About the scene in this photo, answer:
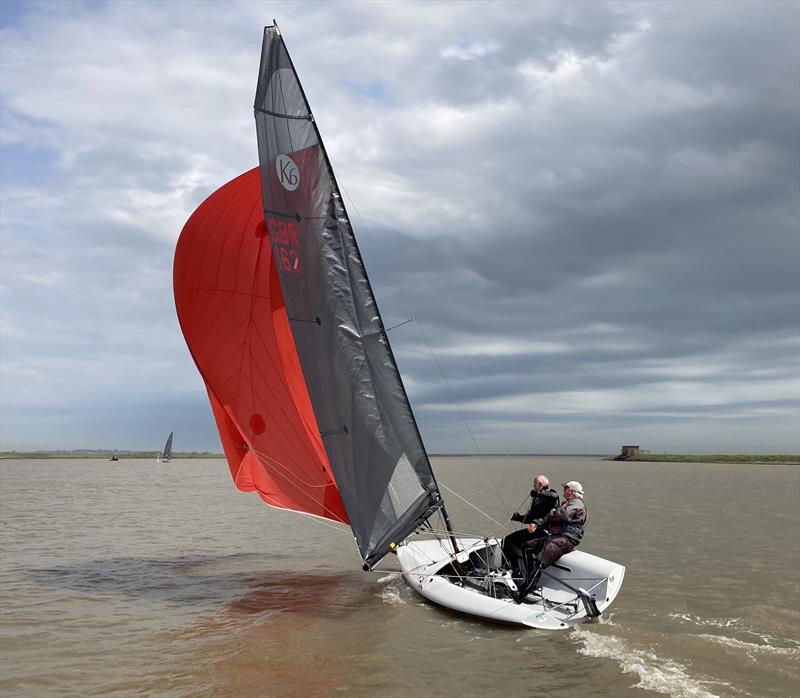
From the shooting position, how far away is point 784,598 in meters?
11.6

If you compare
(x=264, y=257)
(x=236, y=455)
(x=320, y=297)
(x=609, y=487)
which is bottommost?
(x=609, y=487)

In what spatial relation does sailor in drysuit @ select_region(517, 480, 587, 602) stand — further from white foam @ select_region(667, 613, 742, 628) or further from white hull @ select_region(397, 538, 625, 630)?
white foam @ select_region(667, 613, 742, 628)

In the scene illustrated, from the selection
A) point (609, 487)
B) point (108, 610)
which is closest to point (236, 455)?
point (108, 610)

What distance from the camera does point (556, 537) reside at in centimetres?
1020

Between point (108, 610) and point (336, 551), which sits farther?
point (336, 551)

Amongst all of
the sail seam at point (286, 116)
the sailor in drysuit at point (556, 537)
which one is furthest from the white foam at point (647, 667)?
the sail seam at point (286, 116)

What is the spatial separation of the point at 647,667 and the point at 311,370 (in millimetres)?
5969

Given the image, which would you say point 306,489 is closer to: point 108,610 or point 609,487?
point 108,610

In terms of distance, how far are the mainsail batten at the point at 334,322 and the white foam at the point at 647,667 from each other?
11.0 ft

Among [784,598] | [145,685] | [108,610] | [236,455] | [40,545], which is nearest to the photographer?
[145,685]

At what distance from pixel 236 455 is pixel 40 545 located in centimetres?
746

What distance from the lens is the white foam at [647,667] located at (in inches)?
284

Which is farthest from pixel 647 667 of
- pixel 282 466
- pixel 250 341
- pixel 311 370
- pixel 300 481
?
pixel 250 341

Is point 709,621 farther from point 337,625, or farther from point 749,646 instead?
point 337,625
